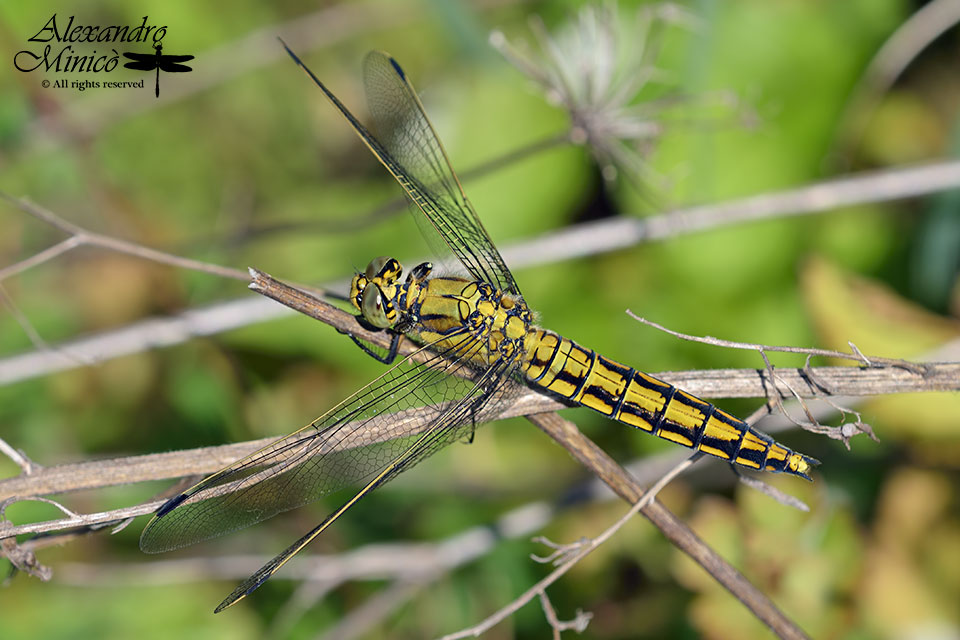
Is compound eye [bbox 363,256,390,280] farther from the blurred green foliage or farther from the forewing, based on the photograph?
the blurred green foliage

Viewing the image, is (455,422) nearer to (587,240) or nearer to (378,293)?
(378,293)

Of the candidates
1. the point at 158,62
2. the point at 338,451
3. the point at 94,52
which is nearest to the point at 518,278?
the point at 338,451

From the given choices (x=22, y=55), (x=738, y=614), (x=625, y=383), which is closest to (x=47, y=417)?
(x=22, y=55)

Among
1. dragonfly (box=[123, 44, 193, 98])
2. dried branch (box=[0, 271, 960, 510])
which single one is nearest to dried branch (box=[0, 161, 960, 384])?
dried branch (box=[0, 271, 960, 510])

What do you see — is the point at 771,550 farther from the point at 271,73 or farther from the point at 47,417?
the point at 271,73

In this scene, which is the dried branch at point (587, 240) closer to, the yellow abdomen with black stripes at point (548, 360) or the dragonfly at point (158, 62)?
the yellow abdomen with black stripes at point (548, 360)

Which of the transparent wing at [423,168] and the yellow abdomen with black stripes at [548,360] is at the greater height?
the transparent wing at [423,168]

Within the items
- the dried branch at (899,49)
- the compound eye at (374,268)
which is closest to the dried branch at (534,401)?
the compound eye at (374,268)
